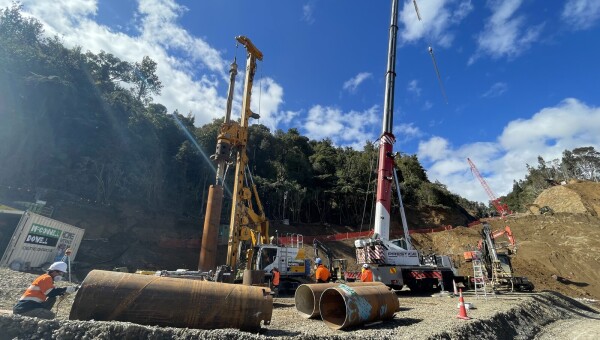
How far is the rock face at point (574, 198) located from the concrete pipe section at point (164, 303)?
55050 mm

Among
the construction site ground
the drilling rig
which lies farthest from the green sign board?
the drilling rig

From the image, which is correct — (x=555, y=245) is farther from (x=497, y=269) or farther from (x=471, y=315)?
(x=471, y=315)

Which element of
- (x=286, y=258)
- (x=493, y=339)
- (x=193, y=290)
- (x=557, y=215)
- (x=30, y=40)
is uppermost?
(x=30, y=40)

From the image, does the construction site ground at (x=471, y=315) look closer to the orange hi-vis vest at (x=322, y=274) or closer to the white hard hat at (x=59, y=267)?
the white hard hat at (x=59, y=267)

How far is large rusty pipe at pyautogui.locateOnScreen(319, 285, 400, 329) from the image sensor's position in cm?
695

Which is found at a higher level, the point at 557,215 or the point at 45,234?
the point at 557,215

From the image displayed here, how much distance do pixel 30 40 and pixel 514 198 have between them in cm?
9754

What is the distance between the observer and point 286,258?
16.1 m

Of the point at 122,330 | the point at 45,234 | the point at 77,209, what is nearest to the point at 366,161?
the point at 77,209

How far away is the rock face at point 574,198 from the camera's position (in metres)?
47.1

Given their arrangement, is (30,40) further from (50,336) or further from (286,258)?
(50,336)

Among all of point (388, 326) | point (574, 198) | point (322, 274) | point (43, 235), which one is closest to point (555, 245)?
point (574, 198)

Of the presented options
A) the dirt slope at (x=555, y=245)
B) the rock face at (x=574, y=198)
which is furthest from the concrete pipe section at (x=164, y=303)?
the rock face at (x=574, y=198)

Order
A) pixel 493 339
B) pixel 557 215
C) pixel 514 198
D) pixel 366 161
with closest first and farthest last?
pixel 493 339 < pixel 557 215 < pixel 366 161 < pixel 514 198
